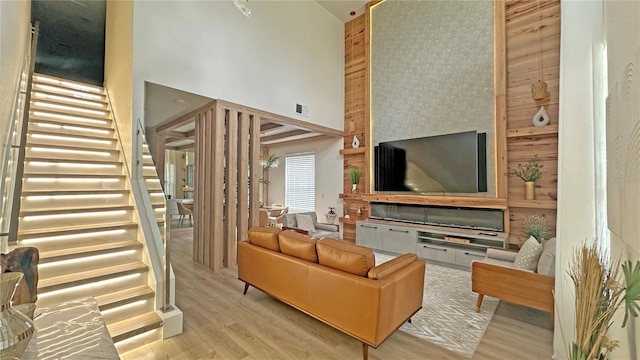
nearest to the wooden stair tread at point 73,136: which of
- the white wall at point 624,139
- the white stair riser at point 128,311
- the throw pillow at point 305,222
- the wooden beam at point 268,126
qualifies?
the white stair riser at point 128,311

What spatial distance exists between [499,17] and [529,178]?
9.28 ft

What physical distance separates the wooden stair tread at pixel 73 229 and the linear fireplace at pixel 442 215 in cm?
461

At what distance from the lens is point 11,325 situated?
891 millimetres

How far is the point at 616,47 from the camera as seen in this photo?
1662 mm

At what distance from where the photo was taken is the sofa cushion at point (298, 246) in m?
2.68

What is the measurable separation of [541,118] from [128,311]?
5.99 m

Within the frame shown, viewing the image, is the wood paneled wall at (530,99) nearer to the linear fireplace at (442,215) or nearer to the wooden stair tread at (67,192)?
the linear fireplace at (442,215)

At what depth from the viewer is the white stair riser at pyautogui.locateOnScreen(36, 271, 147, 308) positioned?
233cm

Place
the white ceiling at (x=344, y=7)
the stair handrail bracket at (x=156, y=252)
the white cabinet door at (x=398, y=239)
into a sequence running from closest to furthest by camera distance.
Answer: the stair handrail bracket at (x=156, y=252) < the white cabinet door at (x=398, y=239) < the white ceiling at (x=344, y=7)

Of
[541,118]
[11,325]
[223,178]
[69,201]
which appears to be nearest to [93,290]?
[69,201]

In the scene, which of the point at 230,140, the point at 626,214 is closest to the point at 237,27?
the point at 230,140

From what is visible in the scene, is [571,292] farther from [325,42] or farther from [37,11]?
[37,11]

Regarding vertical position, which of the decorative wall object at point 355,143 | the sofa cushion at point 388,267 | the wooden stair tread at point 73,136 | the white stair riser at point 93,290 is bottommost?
the white stair riser at point 93,290

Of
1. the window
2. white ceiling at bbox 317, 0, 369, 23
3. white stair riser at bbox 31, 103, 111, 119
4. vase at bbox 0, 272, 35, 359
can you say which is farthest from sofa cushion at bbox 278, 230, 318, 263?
white ceiling at bbox 317, 0, 369, 23
